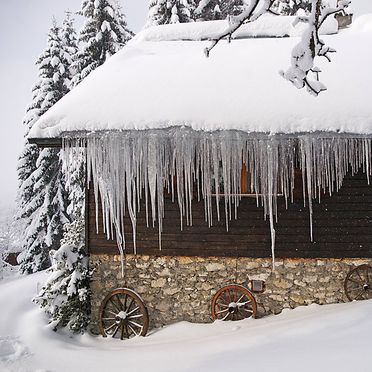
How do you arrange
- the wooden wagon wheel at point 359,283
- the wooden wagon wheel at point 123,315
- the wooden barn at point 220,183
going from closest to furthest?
the wooden barn at point 220,183 < the wooden wagon wheel at point 359,283 < the wooden wagon wheel at point 123,315

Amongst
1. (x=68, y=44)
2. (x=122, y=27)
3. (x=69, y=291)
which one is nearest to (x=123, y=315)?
(x=69, y=291)

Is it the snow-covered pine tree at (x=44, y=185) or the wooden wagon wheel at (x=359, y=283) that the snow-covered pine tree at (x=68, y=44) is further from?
the wooden wagon wheel at (x=359, y=283)

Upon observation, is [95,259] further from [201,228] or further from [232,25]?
[232,25]

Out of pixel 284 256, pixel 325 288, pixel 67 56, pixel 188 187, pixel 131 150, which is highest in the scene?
pixel 67 56

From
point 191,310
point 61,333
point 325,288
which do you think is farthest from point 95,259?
point 325,288

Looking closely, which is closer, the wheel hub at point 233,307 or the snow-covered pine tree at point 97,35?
the wheel hub at point 233,307

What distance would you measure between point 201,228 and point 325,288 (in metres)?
2.50

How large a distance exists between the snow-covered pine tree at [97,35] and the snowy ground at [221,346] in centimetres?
1052

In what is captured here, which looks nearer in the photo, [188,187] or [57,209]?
[188,187]

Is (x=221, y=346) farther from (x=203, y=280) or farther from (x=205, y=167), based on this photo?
(x=205, y=167)

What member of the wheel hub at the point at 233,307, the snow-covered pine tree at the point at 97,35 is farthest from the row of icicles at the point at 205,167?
the snow-covered pine tree at the point at 97,35

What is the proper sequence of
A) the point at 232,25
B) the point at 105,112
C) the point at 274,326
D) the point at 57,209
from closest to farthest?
the point at 232,25 < the point at 274,326 < the point at 105,112 < the point at 57,209

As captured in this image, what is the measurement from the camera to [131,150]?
7.01 meters

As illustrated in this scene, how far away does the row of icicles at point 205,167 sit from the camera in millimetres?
6719
